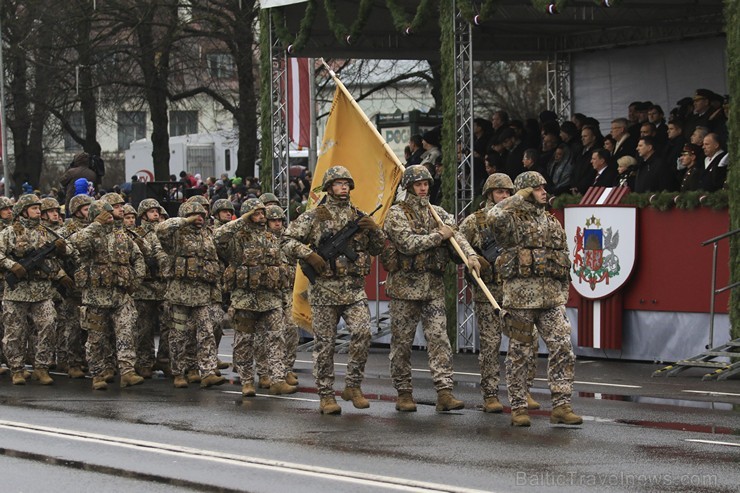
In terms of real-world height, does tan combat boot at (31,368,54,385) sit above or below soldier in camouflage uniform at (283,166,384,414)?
below

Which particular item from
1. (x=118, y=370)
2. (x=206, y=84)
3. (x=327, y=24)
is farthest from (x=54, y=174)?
(x=118, y=370)

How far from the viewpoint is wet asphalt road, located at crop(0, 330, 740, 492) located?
9.49m

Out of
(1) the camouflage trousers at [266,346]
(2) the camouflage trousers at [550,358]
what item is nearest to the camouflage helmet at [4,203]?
(1) the camouflage trousers at [266,346]

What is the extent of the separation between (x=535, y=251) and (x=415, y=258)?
4.48 feet

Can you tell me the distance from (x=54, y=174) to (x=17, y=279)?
55.8 metres

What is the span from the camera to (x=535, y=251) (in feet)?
39.5

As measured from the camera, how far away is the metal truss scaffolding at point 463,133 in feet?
64.1

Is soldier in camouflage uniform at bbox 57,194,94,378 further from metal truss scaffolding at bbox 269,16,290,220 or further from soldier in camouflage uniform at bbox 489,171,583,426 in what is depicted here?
soldier in camouflage uniform at bbox 489,171,583,426

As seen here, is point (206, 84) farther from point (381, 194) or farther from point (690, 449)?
point (690, 449)

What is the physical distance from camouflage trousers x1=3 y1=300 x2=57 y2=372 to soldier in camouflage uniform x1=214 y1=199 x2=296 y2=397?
110 inches

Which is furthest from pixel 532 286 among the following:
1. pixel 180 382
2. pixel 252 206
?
pixel 180 382

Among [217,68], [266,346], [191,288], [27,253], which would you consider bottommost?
[266,346]

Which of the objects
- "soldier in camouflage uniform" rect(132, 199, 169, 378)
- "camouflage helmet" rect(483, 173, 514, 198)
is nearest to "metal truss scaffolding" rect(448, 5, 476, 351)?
"soldier in camouflage uniform" rect(132, 199, 169, 378)

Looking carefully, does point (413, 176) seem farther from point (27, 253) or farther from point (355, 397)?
point (27, 253)
